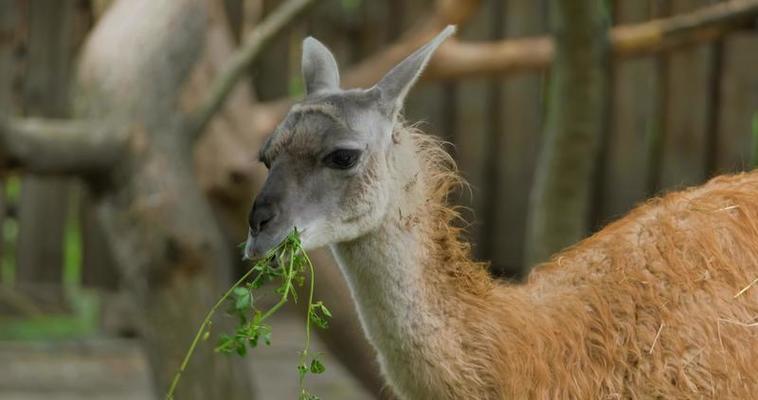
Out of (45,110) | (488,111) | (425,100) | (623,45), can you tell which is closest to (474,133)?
(488,111)

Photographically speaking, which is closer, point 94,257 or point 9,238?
point 94,257

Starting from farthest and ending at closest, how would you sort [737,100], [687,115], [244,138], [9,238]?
1. [9,238]
2. [687,115]
3. [737,100]
4. [244,138]

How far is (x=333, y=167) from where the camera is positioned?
4.55m

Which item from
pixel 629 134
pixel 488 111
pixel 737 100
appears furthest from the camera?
pixel 488 111

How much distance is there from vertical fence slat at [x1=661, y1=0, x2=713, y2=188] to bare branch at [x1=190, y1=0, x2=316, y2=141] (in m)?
3.10

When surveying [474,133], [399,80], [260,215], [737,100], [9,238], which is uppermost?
[399,80]

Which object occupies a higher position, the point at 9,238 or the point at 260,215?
the point at 260,215

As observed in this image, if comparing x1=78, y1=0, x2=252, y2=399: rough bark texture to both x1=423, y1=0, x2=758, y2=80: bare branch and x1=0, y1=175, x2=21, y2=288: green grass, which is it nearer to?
x1=423, y1=0, x2=758, y2=80: bare branch

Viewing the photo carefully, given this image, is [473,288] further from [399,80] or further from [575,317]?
[399,80]

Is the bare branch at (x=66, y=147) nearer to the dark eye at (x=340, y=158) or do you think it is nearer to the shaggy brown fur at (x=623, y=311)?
the shaggy brown fur at (x=623, y=311)

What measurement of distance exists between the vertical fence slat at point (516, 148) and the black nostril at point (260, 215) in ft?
19.7

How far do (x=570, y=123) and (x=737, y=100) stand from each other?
2.98 m

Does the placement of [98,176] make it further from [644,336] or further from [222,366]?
[644,336]

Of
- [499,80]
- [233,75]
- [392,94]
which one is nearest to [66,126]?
[233,75]
